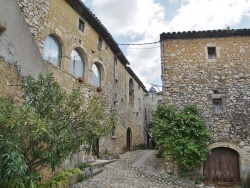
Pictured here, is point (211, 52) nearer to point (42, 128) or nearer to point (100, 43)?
point (100, 43)

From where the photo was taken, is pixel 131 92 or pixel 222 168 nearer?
Answer: pixel 222 168

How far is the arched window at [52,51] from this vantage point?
26.9 feet

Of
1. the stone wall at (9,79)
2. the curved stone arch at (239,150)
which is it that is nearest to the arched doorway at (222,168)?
the curved stone arch at (239,150)

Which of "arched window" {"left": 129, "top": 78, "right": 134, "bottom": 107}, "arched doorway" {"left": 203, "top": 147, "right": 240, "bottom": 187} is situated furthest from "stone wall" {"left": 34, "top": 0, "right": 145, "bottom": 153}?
"arched doorway" {"left": 203, "top": 147, "right": 240, "bottom": 187}

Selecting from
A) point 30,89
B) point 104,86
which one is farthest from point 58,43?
point 30,89

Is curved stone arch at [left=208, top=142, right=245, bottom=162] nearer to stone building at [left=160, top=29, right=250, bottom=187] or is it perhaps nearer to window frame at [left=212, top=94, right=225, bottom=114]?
stone building at [left=160, top=29, right=250, bottom=187]

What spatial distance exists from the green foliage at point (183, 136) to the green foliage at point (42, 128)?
4.19 m

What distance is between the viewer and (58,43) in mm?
8922

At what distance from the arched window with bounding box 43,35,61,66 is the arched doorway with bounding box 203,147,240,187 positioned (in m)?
7.21

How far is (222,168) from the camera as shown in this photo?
8953 mm

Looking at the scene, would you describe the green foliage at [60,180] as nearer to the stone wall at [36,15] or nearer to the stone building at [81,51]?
the stone building at [81,51]

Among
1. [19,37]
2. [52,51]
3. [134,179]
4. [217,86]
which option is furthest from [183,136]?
[19,37]

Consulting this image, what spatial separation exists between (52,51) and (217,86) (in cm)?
692

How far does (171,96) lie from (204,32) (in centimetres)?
318
